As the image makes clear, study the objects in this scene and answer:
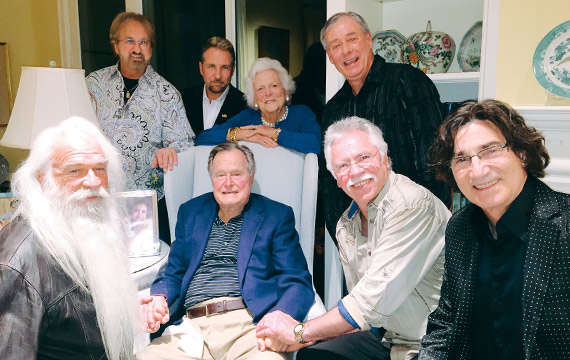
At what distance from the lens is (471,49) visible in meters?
Answer: 2.16

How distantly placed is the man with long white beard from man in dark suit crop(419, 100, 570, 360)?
0.93 meters

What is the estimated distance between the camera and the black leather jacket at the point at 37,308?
108cm

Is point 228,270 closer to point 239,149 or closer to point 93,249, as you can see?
point 239,149

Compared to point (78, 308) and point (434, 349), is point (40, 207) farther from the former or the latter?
point (434, 349)

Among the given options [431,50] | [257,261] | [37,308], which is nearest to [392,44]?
[431,50]

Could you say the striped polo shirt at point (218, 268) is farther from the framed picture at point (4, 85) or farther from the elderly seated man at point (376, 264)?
the framed picture at point (4, 85)

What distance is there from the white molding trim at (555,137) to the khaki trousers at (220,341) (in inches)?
47.3

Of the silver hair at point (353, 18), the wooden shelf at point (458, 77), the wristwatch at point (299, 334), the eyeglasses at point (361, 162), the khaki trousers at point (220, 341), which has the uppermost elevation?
the silver hair at point (353, 18)

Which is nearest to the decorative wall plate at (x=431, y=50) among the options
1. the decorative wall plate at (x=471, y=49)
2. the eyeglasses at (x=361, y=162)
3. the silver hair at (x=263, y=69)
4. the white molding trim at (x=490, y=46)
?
the decorative wall plate at (x=471, y=49)

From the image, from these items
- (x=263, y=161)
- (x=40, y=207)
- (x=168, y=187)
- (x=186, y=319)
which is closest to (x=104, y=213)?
(x=40, y=207)

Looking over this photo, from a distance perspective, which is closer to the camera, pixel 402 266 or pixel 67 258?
pixel 67 258

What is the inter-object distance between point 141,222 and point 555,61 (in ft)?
5.71

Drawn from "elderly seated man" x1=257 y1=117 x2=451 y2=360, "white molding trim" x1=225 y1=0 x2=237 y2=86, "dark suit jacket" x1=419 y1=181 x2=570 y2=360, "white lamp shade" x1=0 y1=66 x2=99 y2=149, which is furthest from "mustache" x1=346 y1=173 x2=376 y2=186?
"white molding trim" x1=225 y1=0 x2=237 y2=86

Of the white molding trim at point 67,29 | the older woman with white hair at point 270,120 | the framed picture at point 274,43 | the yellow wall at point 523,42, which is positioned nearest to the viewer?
the yellow wall at point 523,42
